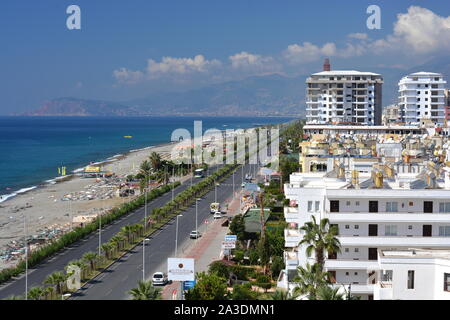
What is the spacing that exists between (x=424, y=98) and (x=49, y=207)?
68.6 meters

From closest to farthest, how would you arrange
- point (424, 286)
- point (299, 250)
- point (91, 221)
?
A: 1. point (424, 286)
2. point (299, 250)
3. point (91, 221)

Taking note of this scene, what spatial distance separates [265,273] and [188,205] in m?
25.1

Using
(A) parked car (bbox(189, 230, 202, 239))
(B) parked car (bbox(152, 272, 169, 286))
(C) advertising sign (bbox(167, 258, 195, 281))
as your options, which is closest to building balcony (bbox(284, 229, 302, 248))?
(C) advertising sign (bbox(167, 258, 195, 281))

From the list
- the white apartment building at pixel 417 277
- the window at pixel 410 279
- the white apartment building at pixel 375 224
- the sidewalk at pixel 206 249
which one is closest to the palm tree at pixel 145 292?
the white apartment building at pixel 375 224

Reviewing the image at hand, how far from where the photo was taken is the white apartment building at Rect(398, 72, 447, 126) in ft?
330

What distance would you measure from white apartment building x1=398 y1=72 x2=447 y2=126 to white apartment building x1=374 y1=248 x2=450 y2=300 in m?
87.2

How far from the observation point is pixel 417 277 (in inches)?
680

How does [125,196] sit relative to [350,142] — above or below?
below

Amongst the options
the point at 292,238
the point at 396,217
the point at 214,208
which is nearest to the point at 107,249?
the point at 292,238

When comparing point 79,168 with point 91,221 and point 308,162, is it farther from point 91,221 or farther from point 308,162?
point 308,162

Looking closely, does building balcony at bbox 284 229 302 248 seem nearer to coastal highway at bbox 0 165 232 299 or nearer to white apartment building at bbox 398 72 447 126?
coastal highway at bbox 0 165 232 299

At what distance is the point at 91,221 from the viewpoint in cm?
4866
